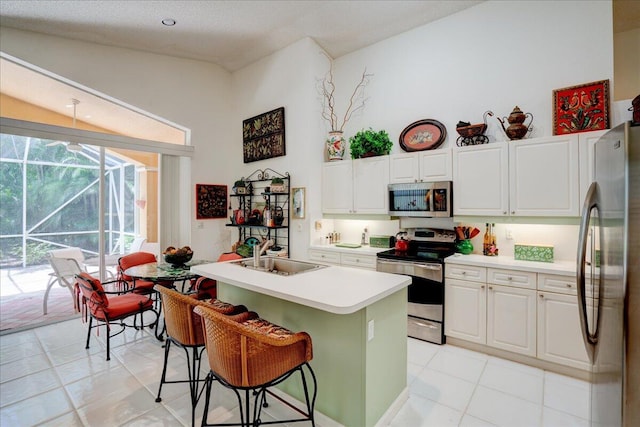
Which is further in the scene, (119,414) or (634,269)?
(119,414)

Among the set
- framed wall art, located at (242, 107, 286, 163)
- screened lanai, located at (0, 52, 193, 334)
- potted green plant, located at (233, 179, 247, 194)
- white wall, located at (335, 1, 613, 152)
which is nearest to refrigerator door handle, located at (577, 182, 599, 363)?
white wall, located at (335, 1, 613, 152)

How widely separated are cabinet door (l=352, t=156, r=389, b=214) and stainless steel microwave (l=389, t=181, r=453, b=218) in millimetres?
138

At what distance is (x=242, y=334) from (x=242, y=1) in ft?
11.6

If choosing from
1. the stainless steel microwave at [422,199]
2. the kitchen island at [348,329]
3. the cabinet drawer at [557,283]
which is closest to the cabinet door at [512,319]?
the cabinet drawer at [557,283]

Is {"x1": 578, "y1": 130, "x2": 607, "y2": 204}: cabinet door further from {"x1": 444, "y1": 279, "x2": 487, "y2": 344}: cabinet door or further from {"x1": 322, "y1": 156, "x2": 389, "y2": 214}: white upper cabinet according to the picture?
{"x1": 322, "y1": 156, "x2": 389, "y2": 214}: white upper cabinet

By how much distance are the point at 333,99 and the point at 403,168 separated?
183 centimetres

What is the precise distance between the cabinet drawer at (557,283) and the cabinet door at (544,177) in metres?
0.58

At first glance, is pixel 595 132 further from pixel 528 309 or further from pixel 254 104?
pixel 254 104

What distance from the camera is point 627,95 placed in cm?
289

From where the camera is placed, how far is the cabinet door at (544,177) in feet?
9.00

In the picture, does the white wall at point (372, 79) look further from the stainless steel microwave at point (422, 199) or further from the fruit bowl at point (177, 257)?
the fruit bowl at point (177, 257)

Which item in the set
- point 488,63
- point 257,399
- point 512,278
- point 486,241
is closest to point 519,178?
point 486,241

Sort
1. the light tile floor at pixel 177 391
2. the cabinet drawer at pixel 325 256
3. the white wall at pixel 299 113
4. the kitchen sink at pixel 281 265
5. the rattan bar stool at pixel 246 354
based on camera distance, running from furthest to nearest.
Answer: the white wall at pixel 299 113
the cabinet drawer at pixel 325 256
the kitchen sink at pixel 281 265
the light tile floor at pixel 177 391
the rattan bar stool at pixel 246 354

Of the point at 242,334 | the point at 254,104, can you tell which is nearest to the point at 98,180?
the point at 254,104
